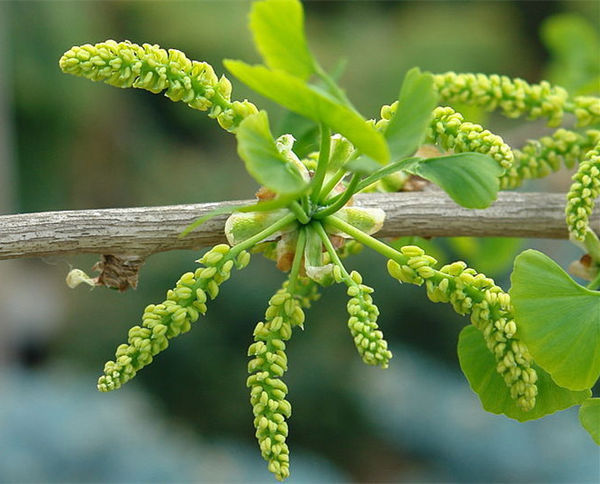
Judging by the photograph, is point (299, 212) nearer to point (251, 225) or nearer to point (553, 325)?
point (251, 225)

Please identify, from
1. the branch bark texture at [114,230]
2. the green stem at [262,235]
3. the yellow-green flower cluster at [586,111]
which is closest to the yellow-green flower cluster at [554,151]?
the yellow-green flower cluster at [586,111]

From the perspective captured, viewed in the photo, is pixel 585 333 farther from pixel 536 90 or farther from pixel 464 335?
pixel 536 90

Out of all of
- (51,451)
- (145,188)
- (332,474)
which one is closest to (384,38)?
(145,188)

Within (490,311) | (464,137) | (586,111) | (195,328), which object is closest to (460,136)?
(464,137)

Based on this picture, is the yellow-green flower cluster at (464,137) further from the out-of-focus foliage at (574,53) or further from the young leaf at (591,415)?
the out-of-focus foliage at (574,53)

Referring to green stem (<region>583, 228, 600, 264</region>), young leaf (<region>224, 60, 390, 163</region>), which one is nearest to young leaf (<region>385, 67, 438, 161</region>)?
young leaf (<region>224, 60, 390, 163</region>)

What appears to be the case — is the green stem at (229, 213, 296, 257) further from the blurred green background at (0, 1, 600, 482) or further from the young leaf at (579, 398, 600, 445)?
the blurred green background at (0, 1, 600, 482)
